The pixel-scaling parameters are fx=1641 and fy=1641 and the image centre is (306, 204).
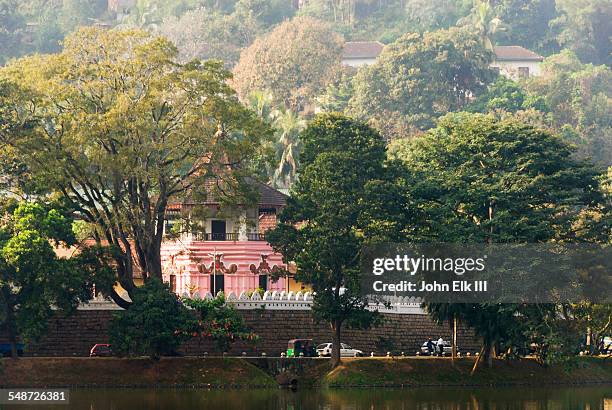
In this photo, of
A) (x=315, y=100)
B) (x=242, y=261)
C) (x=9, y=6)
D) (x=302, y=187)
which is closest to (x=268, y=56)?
(x=315, y=100)

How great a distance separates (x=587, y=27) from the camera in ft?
600

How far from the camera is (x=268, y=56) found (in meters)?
150

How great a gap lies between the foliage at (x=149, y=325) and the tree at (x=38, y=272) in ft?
6.71

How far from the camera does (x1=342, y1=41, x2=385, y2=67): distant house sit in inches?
6644

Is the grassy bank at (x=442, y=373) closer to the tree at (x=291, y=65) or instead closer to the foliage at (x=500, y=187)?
the foliage at (x=500, y=187)

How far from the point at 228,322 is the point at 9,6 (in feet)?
385

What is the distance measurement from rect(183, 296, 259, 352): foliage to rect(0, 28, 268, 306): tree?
2.58m

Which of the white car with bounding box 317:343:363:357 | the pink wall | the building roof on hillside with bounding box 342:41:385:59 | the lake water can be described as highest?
the building roof on hillside with bounding box 342:41:385:59

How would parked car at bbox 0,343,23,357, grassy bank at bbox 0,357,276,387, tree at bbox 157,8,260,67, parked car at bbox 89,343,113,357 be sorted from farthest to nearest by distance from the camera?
1. tree at bbox 157,8,260,67
2. parked car at bbox 89,343,113,357
3. parked car at bbox 0,343,23,357
4. grassy bank at bbox 0,357,276,387

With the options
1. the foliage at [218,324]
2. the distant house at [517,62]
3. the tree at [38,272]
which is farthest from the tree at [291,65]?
the tree at [38,272]

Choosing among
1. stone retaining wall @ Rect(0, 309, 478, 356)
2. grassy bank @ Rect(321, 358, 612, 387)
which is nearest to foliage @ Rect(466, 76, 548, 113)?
stone retaining wall @ Rect(0, 309, 478, 356)

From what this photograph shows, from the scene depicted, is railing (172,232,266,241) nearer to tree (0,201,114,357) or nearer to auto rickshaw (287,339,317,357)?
auto rickshaw (287,339,317,357)

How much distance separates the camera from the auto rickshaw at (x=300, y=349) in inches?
2899

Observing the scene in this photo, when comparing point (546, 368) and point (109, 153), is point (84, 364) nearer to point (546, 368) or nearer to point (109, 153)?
point (109, 153)
